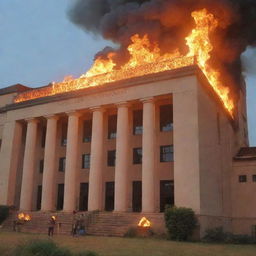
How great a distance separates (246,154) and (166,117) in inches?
467

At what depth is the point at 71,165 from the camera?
34.7 m

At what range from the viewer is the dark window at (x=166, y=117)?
3553 centimetres

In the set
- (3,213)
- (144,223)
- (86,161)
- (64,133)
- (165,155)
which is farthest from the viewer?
(64,133)

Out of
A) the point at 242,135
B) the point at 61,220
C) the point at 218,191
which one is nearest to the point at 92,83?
the point at 61,220

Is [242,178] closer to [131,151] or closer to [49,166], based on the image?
[131,151]

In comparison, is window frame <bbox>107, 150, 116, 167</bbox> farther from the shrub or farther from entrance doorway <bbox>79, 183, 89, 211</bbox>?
the shrub

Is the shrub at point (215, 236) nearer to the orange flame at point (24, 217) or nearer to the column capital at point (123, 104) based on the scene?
the column capital at point (123, 104)

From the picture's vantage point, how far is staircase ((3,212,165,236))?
28.4 m

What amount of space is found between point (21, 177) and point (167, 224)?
20.3 m

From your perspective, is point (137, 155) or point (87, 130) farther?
point (87, 130)

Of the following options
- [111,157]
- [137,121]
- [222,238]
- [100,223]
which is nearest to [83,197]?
[111,157]

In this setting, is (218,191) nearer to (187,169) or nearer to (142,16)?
(187,169)

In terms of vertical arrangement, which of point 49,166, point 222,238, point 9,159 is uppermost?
point 9,159

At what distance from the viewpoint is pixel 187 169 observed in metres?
28.9
